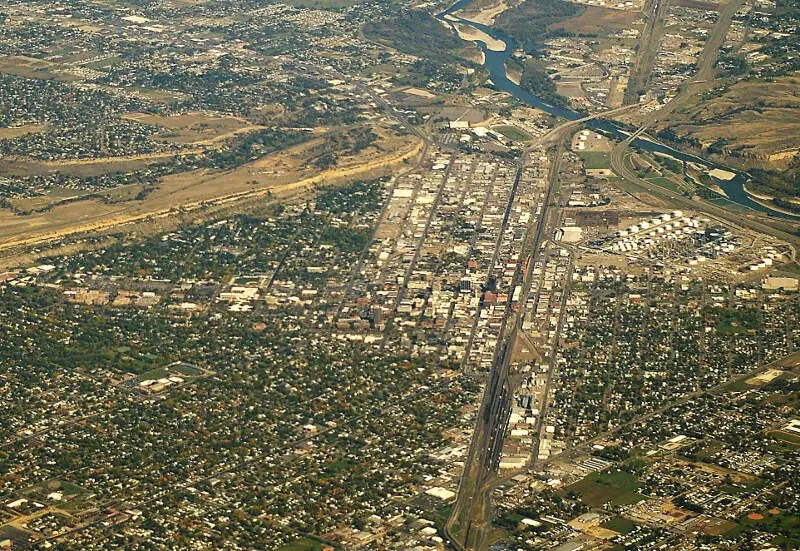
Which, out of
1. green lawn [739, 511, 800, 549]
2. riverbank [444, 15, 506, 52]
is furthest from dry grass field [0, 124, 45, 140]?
green lawn [739, 511, 800, 549]

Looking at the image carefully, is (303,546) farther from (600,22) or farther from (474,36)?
(600,22)

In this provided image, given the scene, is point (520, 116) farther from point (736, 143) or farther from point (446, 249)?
point (446, 249)

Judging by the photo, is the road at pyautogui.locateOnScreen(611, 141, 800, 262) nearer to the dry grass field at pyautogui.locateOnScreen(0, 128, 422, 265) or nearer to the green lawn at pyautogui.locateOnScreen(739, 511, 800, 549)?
the dry grass field at pyautogui.locateOnScreen(0, 128, 422, 265)

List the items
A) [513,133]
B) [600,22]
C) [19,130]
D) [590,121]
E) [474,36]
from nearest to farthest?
[19,130]
[513,133]
[590,121]
[600,22]
[474,36]

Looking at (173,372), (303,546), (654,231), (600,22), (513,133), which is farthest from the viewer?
(600,22)

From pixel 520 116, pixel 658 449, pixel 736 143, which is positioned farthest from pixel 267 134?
pixel 658 449

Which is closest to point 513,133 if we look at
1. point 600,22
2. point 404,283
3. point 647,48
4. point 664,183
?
point 664,183

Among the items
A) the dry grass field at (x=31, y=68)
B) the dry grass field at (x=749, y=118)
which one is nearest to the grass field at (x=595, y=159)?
the dry grass field at (x=749, y=118)

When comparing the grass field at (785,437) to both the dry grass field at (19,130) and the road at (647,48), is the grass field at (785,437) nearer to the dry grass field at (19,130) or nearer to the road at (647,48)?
the road at (647,48)
